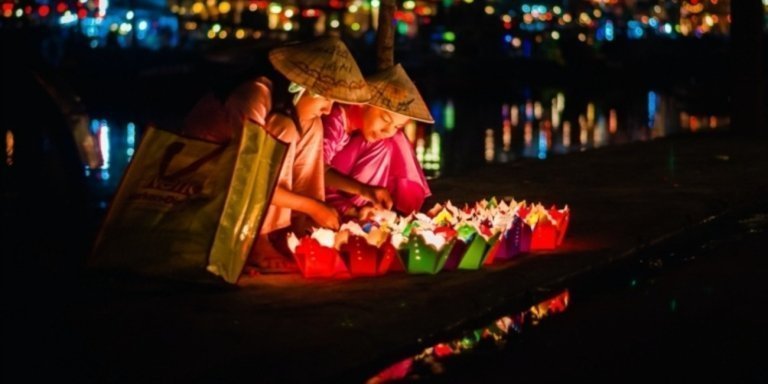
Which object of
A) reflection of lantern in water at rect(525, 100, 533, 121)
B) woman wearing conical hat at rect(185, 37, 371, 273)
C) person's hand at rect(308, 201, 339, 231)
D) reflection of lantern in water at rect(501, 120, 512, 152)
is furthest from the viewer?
reflection of lantern in water at rect(525, 100, 533, 121)

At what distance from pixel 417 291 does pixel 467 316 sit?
429 mm

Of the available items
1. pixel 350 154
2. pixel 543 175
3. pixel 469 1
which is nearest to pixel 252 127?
pixel 350 154

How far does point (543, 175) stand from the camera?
13688 millimetres

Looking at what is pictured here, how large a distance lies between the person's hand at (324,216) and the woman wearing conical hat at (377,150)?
73 centimetres

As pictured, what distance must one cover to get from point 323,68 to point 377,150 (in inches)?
57.1

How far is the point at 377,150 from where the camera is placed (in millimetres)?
9383

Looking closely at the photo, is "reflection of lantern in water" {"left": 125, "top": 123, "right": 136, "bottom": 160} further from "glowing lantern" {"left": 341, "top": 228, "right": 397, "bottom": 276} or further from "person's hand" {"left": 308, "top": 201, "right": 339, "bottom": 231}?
"glowing lantern" {"left": 341, "top": 228, "right": 397, "bottom": 276}

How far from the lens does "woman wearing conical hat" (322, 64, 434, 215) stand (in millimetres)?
8828

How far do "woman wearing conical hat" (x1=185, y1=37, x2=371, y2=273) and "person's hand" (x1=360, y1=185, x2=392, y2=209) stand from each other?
1.92 feet

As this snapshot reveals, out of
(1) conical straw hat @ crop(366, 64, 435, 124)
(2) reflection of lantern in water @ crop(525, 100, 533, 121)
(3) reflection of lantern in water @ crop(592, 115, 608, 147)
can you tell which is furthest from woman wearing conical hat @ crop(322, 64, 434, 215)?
(2) reflection of lantern in water @ crop(525, 100, 533, 121)

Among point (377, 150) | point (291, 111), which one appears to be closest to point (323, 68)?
point (291, 111)

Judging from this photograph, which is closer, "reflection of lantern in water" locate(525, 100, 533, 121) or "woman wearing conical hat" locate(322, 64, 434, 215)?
"woman wearing conical hat" locate(322, 64, 434, 215)

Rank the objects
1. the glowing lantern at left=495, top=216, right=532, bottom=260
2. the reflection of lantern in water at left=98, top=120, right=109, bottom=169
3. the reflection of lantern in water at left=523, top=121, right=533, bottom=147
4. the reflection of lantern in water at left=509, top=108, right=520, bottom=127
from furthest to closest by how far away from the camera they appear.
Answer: the reflection of lantern in water at left=509, top=108, right=520, bottom=127 < the reflection of lantern in water at left=523, top=121, right=533, bottom=147 < the reflection of lantern in water at left=98, top=120, right=109, bottom=169 < the glowing lantern at left=495, top=216, right=532, bottom=260

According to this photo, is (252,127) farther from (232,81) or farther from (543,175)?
(543,175)
